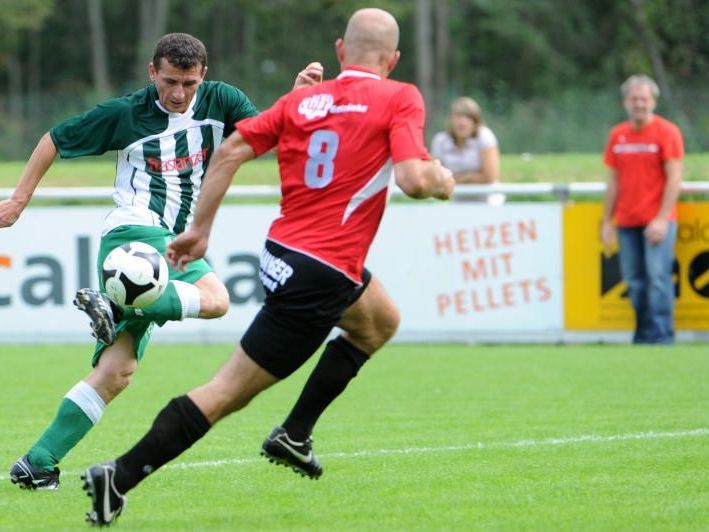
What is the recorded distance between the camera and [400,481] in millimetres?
6793

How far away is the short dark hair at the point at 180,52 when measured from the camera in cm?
682

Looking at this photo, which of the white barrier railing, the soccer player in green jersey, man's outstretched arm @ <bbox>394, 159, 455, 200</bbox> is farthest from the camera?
the white barrier railing

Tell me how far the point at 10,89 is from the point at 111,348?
57165 millimetres

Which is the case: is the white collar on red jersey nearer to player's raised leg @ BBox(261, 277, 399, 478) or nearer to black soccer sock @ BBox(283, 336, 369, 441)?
player's raised leg @ BBox(261, 277, 399, 478)

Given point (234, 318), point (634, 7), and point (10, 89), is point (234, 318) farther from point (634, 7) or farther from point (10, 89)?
point (10, 89)

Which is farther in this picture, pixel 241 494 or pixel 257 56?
pixel 257 56

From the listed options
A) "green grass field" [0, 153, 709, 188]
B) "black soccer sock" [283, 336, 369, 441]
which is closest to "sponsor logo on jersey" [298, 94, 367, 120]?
"black soccer sock" [283, 336, 369, 441]

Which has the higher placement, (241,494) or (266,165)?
(241,494)

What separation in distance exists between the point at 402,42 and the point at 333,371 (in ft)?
178

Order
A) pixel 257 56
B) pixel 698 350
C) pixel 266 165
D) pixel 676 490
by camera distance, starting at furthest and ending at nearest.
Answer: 1. pixel 257 56
2. pixel 266 165
3. pixel 698 350
4. pixel 676 490

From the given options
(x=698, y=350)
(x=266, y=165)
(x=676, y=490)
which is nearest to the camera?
(x=676, y=490)

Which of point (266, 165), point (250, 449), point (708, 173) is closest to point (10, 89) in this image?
point (266, 165)

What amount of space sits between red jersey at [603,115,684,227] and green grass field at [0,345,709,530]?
4.41 feet

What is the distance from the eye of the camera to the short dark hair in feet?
22.4
